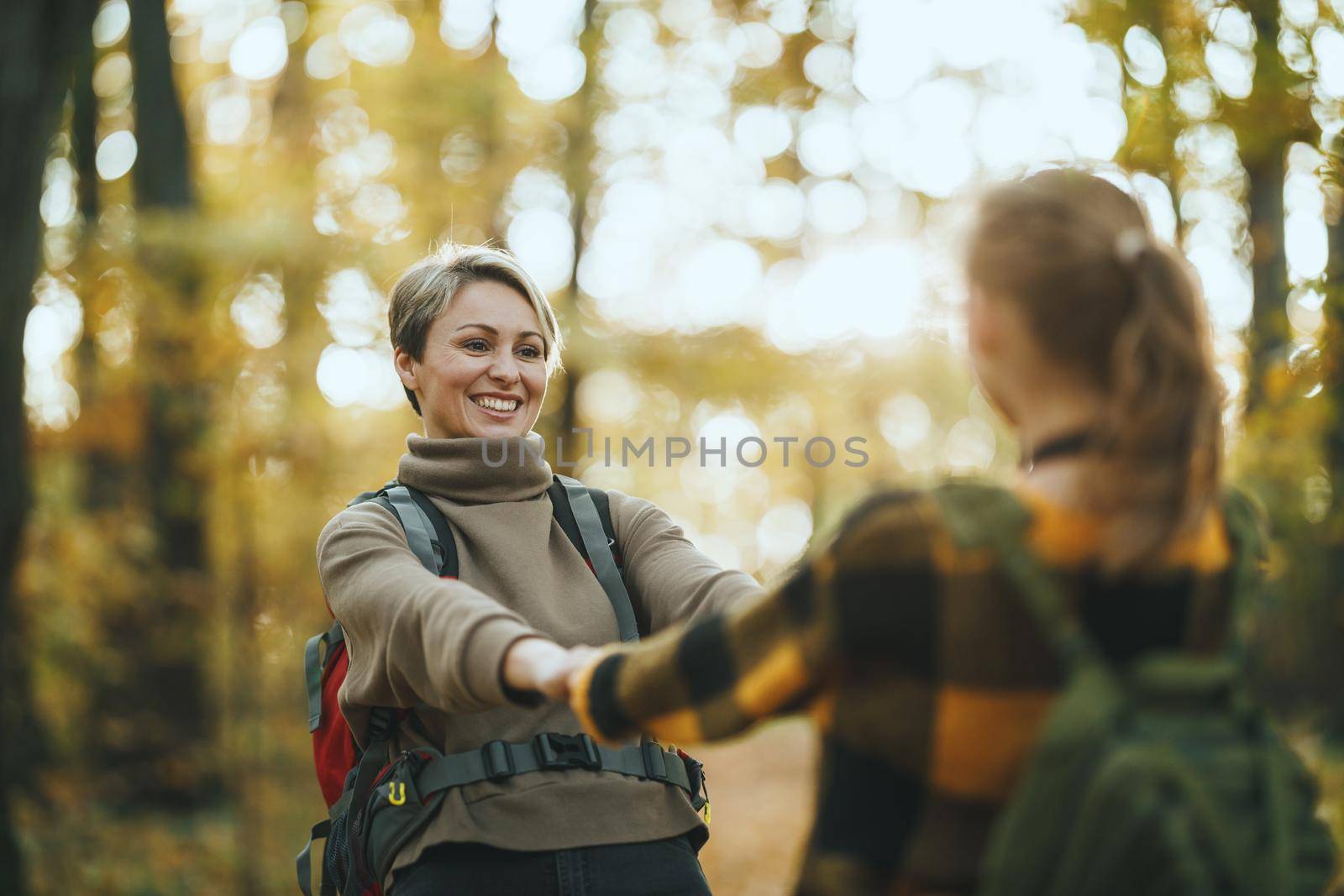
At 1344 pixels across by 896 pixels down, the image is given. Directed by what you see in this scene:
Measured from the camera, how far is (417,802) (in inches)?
85.4

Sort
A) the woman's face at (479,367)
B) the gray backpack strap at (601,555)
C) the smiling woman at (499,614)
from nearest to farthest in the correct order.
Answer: the smiling woman at (499,614)
the gray backpack strap at (601,555)
the woman's face at (479,367)

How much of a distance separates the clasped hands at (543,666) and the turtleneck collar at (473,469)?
2.28 ft

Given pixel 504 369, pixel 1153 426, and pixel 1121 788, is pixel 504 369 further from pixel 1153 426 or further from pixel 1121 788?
pixel 1121 788

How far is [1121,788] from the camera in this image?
1358 mm

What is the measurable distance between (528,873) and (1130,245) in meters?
1.50

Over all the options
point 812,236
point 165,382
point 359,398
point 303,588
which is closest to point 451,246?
point 165,382

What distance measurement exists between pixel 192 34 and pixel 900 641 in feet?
48.0

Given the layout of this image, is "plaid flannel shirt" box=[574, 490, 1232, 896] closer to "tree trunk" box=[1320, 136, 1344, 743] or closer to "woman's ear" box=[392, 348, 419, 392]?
"woman's ear" box=[392, 348, 419, 392]

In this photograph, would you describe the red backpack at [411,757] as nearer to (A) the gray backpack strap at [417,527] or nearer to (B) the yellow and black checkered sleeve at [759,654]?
(A) the gray backpack strap at [417,527]

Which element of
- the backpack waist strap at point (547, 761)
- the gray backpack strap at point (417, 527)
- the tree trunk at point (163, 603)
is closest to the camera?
the backpack waist strap at point (547, 761)

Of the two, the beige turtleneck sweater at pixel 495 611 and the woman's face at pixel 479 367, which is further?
the woman's face at pixel 479 367

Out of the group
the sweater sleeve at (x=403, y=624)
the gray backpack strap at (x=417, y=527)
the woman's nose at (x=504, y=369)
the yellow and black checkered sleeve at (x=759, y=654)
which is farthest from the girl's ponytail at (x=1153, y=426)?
the woman's nose at (x=504, y=369)

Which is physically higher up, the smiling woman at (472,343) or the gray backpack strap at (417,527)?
the smiling woman at (472,343)

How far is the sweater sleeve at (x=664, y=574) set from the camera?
2.36 m
